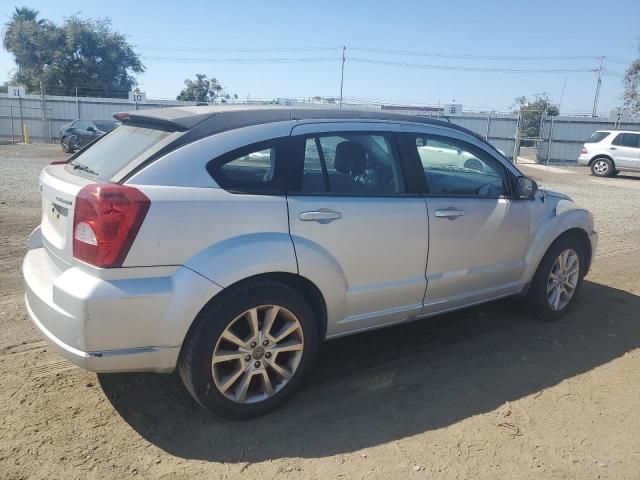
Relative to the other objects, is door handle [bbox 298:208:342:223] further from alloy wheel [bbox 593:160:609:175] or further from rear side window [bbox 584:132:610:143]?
rear side window [bbox 584:132:610:143]

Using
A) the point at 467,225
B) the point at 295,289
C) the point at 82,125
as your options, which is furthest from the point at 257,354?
the point at 82,125

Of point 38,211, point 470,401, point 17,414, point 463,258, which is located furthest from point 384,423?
point 38,211

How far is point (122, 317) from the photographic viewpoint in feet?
8.57

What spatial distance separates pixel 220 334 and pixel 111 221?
806mm

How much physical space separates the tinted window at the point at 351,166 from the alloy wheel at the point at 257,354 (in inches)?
31.4

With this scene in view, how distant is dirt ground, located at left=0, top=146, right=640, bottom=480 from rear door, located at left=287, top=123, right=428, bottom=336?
52 centimetres

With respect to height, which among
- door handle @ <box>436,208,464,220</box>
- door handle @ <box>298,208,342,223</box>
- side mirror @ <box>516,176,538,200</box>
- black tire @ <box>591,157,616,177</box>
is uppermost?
side mirror @ <box>516,176,538,200</box>

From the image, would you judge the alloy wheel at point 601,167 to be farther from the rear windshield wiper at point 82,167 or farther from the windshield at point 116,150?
the rear windshield wiper at point 82,167

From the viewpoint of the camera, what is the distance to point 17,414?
9.88ft

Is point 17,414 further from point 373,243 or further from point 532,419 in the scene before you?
point 532,419

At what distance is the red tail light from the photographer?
258 centimetres

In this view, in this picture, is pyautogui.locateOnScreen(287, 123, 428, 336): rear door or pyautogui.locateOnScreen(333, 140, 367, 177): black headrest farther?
pyautogui.locateOnScreen(333, 140, 367, 177): black headrest

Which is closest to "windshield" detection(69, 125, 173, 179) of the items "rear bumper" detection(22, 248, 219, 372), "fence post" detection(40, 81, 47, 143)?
"rear bumper" detection(22, 248, 219, 372)

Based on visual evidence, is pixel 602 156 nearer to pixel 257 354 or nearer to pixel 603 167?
pixel 603 167
